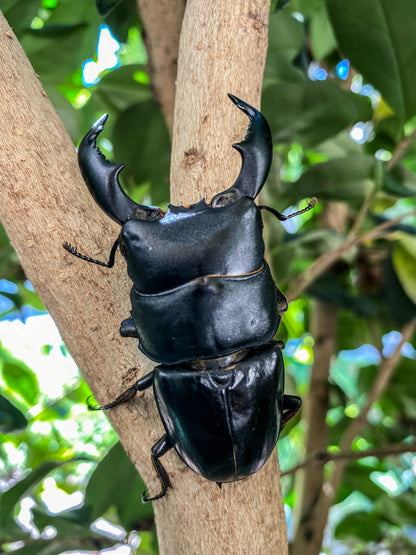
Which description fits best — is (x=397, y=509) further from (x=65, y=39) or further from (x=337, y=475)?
(x=65, y=39)

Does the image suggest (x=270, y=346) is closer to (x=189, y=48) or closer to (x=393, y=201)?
(x=189, y=48)

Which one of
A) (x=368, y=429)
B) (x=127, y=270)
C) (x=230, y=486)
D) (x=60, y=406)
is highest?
(x=127, y=270)

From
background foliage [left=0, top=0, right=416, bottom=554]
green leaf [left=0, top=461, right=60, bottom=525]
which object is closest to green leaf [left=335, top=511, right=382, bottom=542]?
background foliage [left=0, top=0, right=416, bottom=554]

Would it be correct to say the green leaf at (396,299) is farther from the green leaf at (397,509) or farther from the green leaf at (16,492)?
the green leaf at (16,492)

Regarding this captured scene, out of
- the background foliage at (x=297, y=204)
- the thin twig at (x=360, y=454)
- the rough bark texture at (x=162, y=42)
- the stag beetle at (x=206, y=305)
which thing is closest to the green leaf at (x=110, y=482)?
the background foliage at (x=297, y=204)

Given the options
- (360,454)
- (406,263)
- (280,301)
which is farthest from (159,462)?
(406,263)

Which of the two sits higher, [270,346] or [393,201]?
[270,346]

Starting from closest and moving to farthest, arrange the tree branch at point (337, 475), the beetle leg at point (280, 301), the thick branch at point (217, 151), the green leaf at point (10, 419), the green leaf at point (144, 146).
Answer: the thick branch at point (217, 151)
the beetle leg at point (280, 301)
the green leaf at point (10, 419)
the tree branch at point (337, 475)
the green leaf at point (144, 146)

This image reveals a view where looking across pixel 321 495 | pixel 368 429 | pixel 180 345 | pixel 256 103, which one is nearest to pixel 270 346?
pixel 180 345
